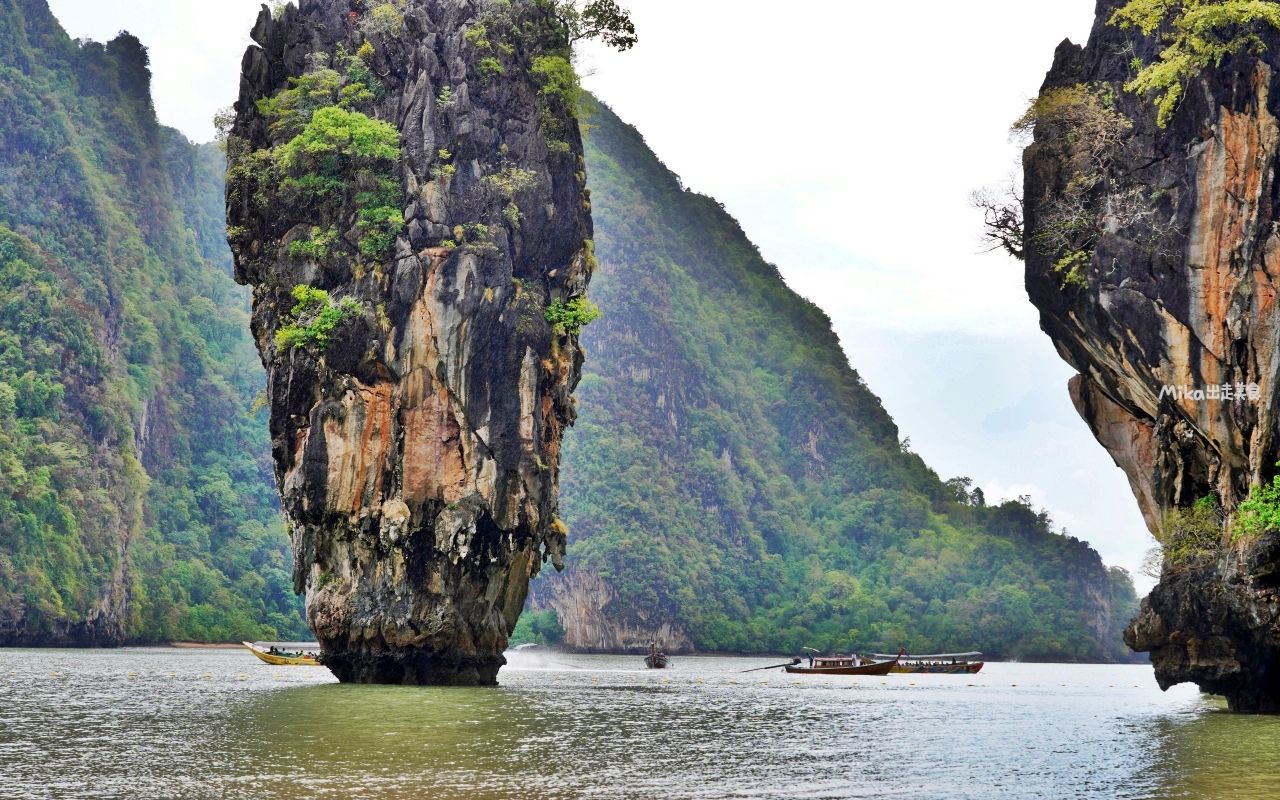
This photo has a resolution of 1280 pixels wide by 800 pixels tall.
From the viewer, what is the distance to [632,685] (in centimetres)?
4516

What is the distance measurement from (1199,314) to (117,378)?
88795 millimetres

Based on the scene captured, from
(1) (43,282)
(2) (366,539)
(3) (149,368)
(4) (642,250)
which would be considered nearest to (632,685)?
(2) (366,539)

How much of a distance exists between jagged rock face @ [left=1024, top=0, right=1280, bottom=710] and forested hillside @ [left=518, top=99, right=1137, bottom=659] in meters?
76.2

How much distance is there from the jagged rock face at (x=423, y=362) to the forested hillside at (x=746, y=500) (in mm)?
71303

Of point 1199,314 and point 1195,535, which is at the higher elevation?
point 1199,314

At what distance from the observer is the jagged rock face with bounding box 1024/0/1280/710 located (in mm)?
26297

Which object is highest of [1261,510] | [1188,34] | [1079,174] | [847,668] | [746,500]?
[746,500]

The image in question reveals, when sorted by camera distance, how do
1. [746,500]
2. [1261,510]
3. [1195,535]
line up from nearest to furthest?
[1261,510] → [1195,535] → [746,500]

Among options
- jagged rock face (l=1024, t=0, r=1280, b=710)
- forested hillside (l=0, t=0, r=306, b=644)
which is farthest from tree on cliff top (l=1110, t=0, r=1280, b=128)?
forested hillside (l=0, t=0, r=306, b=644)

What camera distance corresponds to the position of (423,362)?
34625 millimetres

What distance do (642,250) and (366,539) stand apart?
119m

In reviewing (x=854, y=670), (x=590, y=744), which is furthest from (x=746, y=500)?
(x=590, y=744)

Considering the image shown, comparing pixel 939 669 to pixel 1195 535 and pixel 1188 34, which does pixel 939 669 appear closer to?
pixel 1195 535

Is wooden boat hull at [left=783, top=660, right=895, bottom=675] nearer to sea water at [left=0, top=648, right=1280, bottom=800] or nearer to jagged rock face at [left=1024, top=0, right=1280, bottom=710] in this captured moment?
sea water at [left=0, top=648, right=1280, bottom=800]
